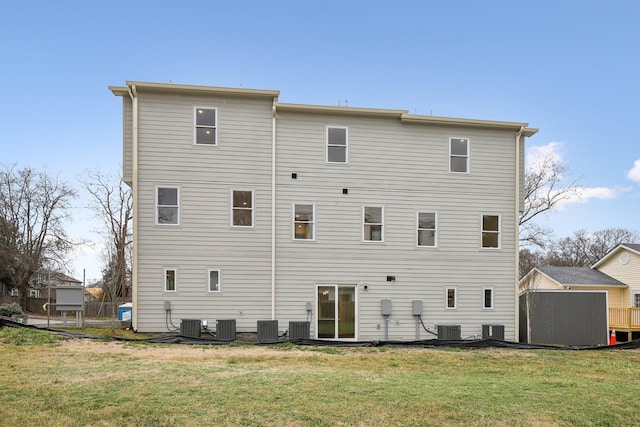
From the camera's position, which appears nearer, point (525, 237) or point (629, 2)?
point (629, 2)

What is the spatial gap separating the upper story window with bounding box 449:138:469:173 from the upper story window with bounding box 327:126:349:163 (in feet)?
11.5

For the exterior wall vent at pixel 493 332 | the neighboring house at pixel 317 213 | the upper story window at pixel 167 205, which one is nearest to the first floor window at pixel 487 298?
the neighboring house at pixel 317 213

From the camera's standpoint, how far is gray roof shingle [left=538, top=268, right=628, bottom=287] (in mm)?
21938

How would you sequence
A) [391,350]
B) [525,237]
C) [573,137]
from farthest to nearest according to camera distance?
[525,237] → [573,137] → [391,350]

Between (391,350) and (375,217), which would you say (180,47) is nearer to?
(375,217)

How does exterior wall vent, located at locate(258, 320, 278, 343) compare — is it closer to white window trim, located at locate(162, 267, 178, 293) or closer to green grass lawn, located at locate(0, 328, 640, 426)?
green grass lawn, located at locate(0, 328, 640, 426)

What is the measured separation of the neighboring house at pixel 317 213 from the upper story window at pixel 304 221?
0.14 feet

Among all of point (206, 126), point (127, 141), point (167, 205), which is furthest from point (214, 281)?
point (127, 141)

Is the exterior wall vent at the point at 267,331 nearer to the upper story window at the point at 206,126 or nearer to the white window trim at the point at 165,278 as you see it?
the white window trim at the point at 165,278

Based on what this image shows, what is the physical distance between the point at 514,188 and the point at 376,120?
17.1 ft

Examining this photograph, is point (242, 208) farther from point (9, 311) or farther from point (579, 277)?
point (579, 277)

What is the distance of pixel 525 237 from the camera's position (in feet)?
85.7

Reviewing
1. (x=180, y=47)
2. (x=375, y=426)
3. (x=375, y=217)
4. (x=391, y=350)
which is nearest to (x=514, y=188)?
(x=375, y=217)

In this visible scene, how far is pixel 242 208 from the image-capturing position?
12805 mm
